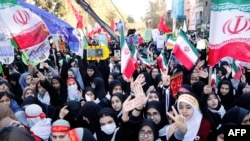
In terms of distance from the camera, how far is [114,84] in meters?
5.58

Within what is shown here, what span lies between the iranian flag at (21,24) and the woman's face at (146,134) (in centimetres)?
268

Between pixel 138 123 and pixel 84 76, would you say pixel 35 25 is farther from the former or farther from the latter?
pixel 138 123

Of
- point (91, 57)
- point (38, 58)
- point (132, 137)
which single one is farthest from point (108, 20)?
point (132, 137)

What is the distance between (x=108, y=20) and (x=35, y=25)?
31.3 m

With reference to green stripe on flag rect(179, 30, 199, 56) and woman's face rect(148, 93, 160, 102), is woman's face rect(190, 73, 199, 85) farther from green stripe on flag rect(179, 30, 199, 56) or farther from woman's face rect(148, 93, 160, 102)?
woman's face rect(148, 93, 160, 102)

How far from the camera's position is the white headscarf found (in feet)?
11.5

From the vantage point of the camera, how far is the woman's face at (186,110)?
3.47 metres

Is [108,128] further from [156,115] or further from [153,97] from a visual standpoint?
[153,97]

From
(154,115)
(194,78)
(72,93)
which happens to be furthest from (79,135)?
(194,78)

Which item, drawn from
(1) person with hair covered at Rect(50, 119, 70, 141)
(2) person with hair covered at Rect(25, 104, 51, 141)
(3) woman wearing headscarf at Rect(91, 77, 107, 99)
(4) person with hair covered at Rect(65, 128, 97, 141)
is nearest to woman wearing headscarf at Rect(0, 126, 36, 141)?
(4) person with hair covered at Rect(65, 128, 97, 141)

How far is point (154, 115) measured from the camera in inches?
162

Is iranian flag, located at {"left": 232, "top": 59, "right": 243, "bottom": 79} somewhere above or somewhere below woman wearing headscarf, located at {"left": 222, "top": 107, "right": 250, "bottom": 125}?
below

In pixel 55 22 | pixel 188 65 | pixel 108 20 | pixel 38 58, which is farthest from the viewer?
pixel 108 20

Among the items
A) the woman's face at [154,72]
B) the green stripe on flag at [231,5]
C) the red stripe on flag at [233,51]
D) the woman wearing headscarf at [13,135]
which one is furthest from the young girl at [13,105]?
the woman's face at [154,72]
